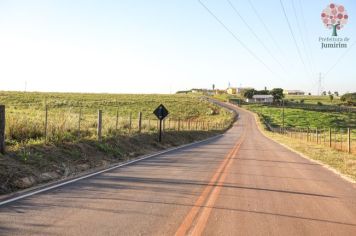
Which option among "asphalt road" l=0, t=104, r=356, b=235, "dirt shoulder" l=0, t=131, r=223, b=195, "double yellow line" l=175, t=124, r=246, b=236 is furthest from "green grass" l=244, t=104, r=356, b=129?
"double yellow line" l=175, t=124, r=246, b=236

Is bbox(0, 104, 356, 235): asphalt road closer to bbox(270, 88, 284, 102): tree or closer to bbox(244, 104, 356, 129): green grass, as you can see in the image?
bbox(244, 104, 356, 129): green grass

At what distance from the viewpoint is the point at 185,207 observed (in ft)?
26.8

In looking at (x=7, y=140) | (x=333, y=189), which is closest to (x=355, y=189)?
(x=333, y=189)

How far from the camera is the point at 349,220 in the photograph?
310 inches

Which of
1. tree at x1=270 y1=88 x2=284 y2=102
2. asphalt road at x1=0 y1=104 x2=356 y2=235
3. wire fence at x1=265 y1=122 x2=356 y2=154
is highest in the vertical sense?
tree at x1=270 y1=88 x2=284 y2=102

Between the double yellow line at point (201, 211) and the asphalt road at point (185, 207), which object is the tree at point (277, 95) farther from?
the double yellow line at point (201, 211)

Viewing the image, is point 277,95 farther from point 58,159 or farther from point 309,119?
point 58,159

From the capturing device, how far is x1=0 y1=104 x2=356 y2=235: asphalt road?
6.71 m

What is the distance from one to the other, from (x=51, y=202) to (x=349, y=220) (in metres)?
5.38

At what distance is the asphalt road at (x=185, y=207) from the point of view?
6.71 metres

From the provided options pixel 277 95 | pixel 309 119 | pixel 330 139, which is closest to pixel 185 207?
pixel 330 139

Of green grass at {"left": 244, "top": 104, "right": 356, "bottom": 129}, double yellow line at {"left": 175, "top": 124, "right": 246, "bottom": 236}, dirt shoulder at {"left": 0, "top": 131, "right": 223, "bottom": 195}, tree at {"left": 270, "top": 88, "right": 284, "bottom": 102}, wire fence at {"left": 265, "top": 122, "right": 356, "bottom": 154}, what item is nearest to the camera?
double yellow line at {"left": 175, "top": 124, "right": 246, "bottom": 236}

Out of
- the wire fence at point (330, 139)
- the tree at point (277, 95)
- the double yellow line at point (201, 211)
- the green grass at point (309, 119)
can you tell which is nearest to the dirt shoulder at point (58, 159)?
the double yellow line at point (201, 211)

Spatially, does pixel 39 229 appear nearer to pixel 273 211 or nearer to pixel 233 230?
pixel 233 230
